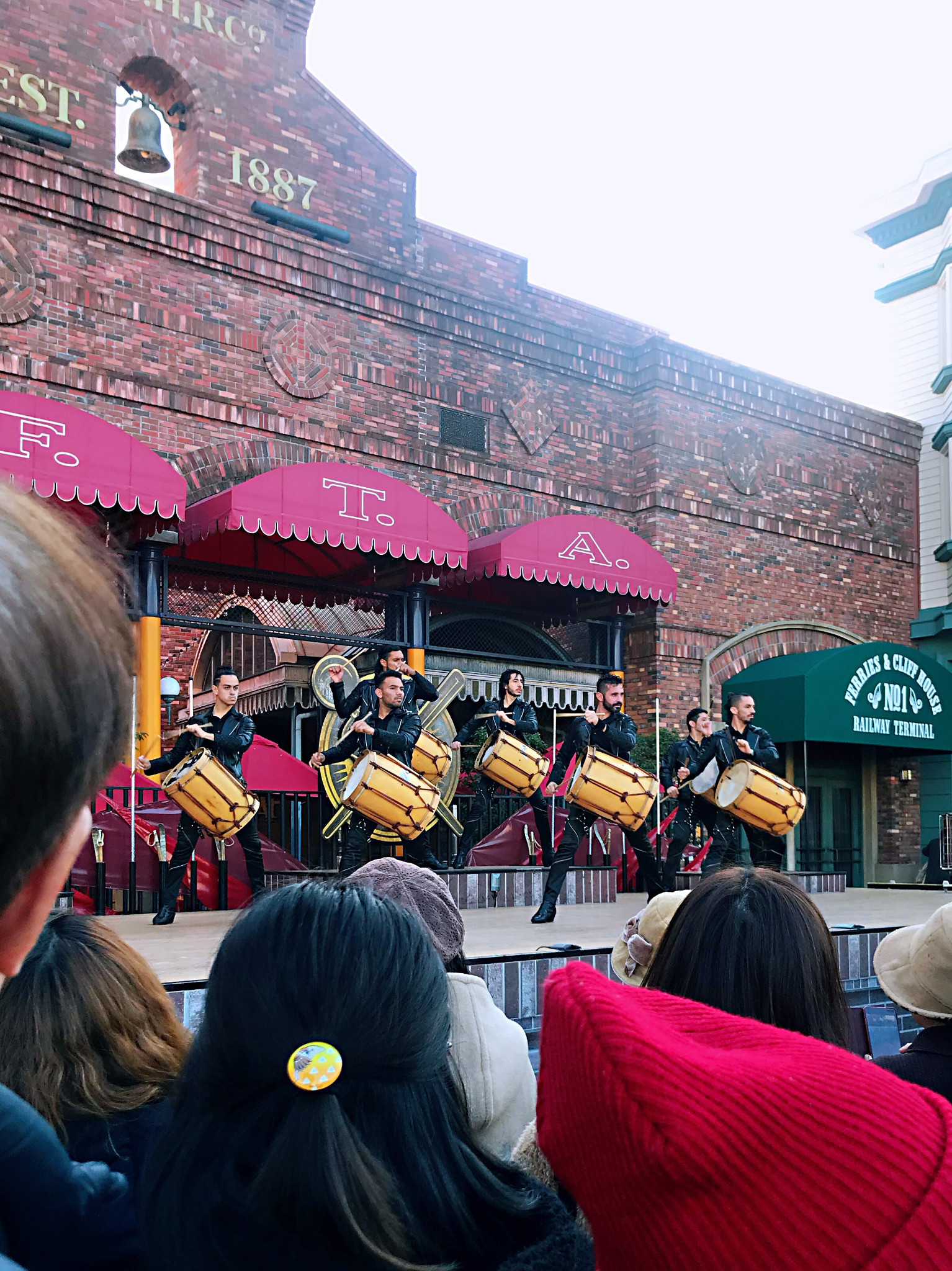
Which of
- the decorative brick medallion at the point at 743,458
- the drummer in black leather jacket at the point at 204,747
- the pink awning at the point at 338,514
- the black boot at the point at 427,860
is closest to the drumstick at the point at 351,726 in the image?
the drummer in black leather jacket at the point at 204,747

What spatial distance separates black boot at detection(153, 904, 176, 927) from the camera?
8.77 m

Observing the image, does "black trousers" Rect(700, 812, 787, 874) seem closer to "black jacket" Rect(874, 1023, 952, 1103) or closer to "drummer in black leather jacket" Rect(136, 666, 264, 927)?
"drummer in black leather jacket" Rect(136, 666, 264, 927)

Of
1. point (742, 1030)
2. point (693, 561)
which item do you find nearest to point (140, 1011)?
point (742, 1030)

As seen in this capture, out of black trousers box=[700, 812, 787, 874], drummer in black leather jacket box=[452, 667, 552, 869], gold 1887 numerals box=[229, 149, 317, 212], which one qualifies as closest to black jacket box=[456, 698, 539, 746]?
drummer in black leather jacket box=[452, 667, 552, 869]

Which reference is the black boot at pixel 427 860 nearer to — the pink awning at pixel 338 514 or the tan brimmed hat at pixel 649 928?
the pink awning at pixel 338 514

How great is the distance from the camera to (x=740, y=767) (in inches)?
413

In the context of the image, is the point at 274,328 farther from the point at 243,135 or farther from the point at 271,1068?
the point at 271,1068

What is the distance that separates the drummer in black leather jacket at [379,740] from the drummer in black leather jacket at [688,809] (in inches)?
106

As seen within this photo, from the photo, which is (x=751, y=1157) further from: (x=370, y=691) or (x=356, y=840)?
(x=370, y=691)

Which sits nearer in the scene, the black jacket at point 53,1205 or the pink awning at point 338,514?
the black jacket at point 53,1205

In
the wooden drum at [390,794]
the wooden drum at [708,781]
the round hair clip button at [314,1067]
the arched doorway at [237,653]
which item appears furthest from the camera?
the arched doorway at [237,653]

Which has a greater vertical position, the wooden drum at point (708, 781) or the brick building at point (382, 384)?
the brick building at point (382, 384)

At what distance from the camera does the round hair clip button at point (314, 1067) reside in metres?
1.48

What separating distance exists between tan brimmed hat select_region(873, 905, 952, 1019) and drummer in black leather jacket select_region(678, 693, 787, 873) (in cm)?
731
